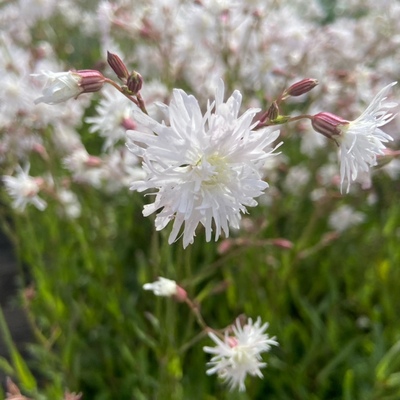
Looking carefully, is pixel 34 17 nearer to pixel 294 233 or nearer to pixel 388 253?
pixel 294 233

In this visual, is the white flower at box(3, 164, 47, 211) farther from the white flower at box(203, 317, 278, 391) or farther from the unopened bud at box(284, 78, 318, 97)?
the unopened bud at box(284, 78, 318, 97)

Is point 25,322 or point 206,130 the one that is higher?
point 206,130

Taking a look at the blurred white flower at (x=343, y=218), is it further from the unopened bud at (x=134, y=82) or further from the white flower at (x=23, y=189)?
the unopened bud at (x=134, y=82)

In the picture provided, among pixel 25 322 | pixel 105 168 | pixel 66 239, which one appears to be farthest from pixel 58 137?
pixel 25 322

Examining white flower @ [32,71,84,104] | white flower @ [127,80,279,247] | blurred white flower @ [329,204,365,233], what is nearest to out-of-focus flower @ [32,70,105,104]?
white flower @ [32,71,84,104]

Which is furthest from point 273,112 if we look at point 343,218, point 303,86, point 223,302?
point 343,218

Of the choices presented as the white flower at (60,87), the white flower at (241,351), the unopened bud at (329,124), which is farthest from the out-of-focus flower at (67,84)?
the white flower at (241,351)
